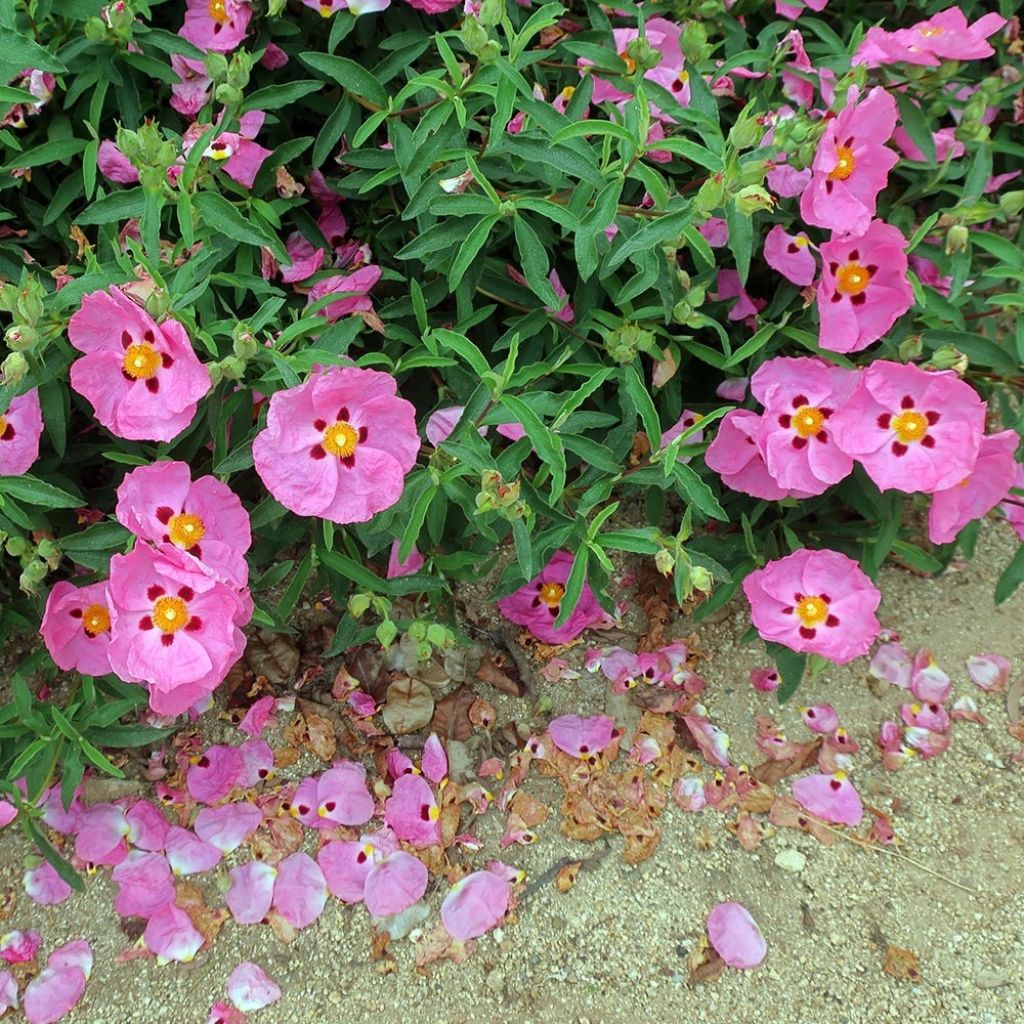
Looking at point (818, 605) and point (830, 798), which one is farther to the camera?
point (830, 798)

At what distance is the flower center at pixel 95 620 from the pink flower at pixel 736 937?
154 centimetres

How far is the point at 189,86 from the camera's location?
8.06ft

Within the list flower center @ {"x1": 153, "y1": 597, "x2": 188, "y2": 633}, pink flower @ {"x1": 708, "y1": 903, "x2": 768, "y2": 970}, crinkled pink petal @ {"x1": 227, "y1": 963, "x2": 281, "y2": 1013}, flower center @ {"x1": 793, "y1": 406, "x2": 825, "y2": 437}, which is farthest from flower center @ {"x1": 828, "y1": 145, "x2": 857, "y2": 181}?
crinkled pink petal @ {"x1": 227, "y1": 963, "x2": 281, "y2": 1013}

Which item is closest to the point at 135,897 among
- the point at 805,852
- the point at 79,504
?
the point at 79,504

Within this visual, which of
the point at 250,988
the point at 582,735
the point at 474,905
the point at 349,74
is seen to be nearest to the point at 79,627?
the point at 250,988

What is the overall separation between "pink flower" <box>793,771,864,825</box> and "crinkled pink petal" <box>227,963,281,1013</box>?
4.44 feet

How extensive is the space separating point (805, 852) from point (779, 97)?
1.95 metres

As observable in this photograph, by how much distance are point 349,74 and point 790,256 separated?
1097 mm

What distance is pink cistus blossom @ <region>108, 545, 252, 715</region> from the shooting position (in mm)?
1910

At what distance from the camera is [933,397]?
7.16 feet

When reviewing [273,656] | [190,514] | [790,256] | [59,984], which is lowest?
[59,984]

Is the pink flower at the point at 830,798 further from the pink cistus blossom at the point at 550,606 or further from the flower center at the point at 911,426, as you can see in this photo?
the flower center at the point at 911,426

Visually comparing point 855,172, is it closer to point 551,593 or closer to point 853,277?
point 853,277

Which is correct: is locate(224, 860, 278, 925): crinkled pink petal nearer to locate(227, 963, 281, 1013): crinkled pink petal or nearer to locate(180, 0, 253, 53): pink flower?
locate(227, 963, 281, 1013): crinkled pink petal
